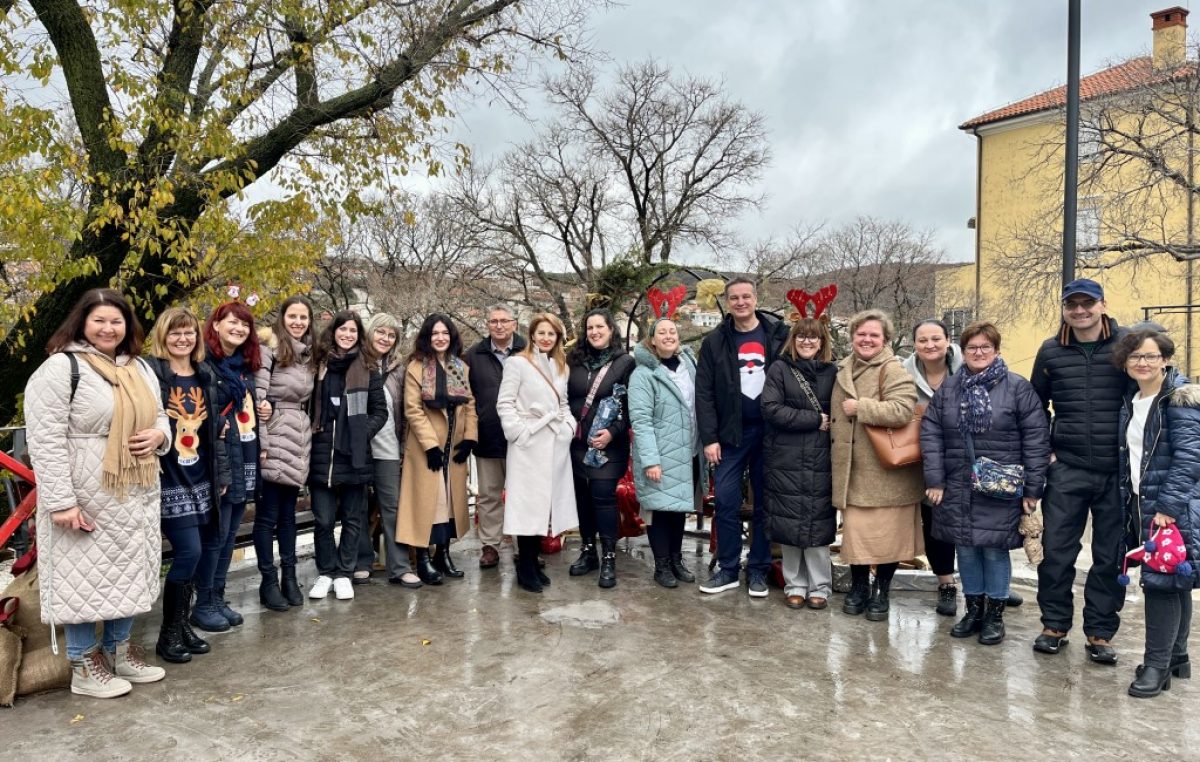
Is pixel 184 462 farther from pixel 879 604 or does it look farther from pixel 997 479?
pixel 997 479

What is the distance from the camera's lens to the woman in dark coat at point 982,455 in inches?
163

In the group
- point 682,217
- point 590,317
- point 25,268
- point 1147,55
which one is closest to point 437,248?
point 682,217

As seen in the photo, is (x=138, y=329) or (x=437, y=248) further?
(x=437, y=248)

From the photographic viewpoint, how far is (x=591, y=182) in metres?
29.6

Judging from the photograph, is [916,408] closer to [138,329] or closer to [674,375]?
[674,375]

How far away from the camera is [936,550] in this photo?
4.86 metres

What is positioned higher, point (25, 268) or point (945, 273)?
point (945, 273)

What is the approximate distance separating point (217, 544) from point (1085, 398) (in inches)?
183

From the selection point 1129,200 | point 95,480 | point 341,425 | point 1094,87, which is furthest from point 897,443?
point 1094,87

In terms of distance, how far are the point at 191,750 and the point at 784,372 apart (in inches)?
143

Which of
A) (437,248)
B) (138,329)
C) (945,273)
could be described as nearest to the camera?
(138,329)

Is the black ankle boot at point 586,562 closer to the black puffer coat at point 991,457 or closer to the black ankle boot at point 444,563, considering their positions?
the black ankle boot at point 444,563

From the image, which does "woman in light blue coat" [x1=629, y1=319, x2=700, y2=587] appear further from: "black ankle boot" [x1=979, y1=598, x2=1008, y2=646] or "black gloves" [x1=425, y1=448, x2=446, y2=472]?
"black ankle boot" [x1=979, y1=598, x2=1008, y2=646]

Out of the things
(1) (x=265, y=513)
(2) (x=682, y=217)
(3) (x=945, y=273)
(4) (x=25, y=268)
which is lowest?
(1) (x=265, y=513)
